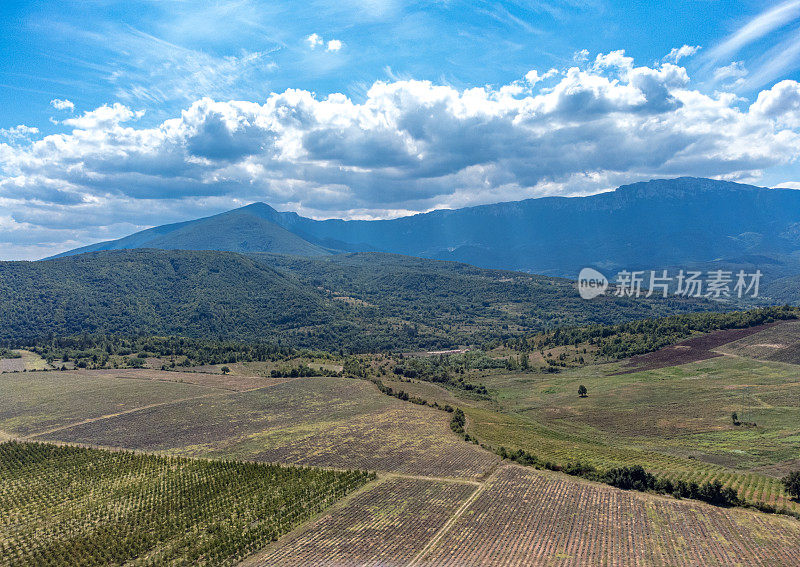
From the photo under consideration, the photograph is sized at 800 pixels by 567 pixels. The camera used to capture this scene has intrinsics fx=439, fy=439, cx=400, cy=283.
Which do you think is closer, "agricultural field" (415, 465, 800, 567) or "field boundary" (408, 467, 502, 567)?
"agricultural field" (415, 465, 800, 567)

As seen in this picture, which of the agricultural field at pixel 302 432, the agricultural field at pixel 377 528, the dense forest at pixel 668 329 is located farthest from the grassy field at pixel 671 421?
the agricultural field at pixel 377 528

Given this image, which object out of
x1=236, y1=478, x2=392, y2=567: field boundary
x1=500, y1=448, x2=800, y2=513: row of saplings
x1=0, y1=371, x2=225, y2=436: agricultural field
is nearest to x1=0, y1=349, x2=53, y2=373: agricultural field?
x1=0, y1=371, x2=225, y2=436: agricultural field

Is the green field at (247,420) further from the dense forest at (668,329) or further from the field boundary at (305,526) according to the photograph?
the dense forest at (668,329)

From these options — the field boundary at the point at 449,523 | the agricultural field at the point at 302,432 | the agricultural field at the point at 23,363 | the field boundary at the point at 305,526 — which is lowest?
the agricultural field at the point at 23,363

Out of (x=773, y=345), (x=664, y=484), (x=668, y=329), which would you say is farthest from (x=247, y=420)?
(x=668, y=329)

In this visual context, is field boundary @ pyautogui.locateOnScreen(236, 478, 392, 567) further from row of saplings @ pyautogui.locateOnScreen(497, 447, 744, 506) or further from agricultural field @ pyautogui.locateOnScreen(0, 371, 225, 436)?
agricultural field @ pyautogui.locateOnScreen(0, 371, 225, 436)

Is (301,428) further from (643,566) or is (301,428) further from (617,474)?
(643,566)
